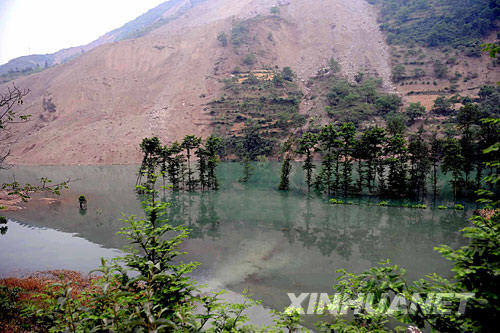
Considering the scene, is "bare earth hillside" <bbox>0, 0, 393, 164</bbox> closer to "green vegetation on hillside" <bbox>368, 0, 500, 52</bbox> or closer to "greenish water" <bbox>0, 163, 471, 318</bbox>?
"green vegetation on hillside" <bbox>368, 0, 500, 52</bbox>

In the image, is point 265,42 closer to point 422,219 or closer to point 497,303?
point 422,219

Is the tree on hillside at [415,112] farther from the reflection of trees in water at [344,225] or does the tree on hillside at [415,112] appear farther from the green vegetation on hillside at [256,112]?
the reflection of trees in water at [344,225]

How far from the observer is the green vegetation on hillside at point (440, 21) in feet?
Answer: 274

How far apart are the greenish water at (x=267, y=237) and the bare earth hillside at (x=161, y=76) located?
43.9m

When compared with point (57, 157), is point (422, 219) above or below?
below

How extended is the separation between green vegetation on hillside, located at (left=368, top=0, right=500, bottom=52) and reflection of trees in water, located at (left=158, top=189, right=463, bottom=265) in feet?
266

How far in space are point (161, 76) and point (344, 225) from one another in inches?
3532

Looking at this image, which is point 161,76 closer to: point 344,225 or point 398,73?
point 398,73

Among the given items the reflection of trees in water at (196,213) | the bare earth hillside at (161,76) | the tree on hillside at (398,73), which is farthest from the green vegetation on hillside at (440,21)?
the reflection of trees in water at (196,213)

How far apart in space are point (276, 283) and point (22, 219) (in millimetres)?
25691

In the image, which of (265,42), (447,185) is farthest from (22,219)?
(265,42)

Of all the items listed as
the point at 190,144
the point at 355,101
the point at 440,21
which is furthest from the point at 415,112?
the point at 440,21

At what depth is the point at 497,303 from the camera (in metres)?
2.48

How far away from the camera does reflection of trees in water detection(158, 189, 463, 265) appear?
55.2 ft
